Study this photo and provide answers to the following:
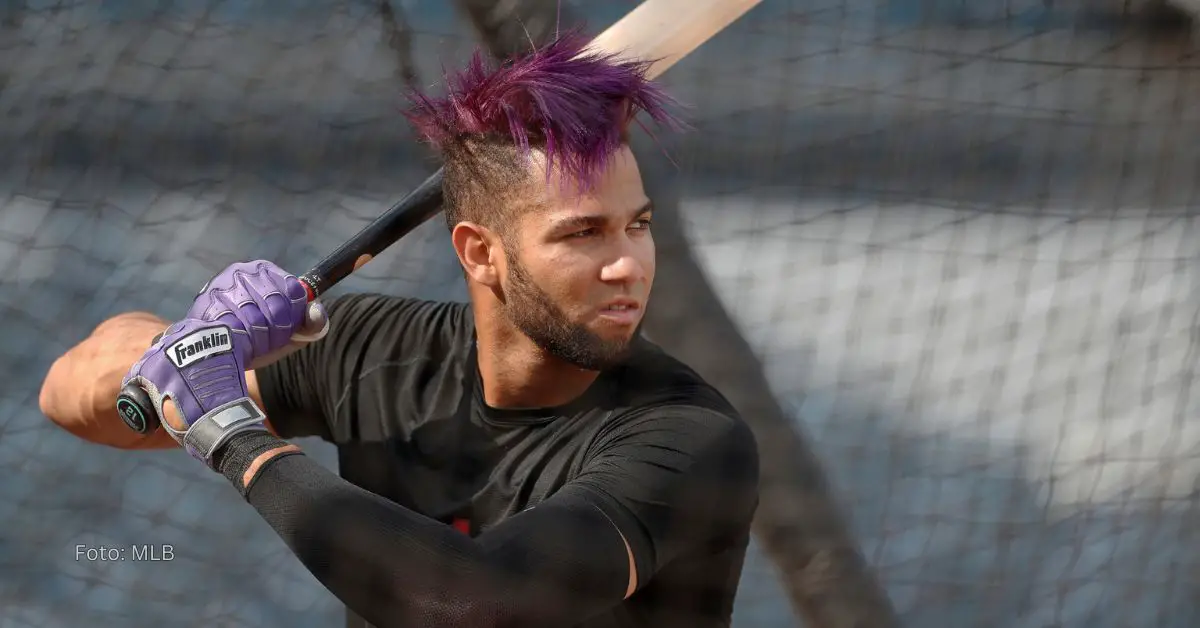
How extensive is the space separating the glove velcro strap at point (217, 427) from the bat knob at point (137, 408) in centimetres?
8

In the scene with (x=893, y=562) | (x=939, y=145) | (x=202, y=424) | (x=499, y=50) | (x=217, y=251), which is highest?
(x=499, y=50)

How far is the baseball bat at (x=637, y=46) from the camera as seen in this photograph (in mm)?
1541

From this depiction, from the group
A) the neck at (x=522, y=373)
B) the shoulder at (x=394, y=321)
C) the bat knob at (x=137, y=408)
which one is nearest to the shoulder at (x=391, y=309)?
the shoulder at (x=394, y=321)

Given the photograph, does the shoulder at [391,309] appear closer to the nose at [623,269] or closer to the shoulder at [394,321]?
the shoulder at [394,321]

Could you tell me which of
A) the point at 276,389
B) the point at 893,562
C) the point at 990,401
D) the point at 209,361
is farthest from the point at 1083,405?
the point at 209,361

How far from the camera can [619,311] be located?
1.33 m

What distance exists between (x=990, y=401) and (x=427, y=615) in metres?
1.23

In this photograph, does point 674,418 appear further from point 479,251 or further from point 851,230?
point 851,230

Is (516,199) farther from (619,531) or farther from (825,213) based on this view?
→ (825,213)

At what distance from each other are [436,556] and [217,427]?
257 millimetres

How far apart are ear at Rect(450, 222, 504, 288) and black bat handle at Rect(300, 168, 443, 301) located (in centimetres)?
14

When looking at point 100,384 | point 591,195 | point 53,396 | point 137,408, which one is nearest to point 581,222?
point 591,195

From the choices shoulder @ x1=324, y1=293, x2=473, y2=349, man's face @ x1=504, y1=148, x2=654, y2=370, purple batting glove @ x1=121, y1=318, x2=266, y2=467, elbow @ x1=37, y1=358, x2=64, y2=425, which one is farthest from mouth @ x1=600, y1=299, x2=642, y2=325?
elbow @ x1=37, y1=358, x2=64, y2=425

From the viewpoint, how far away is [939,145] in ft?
6.14
